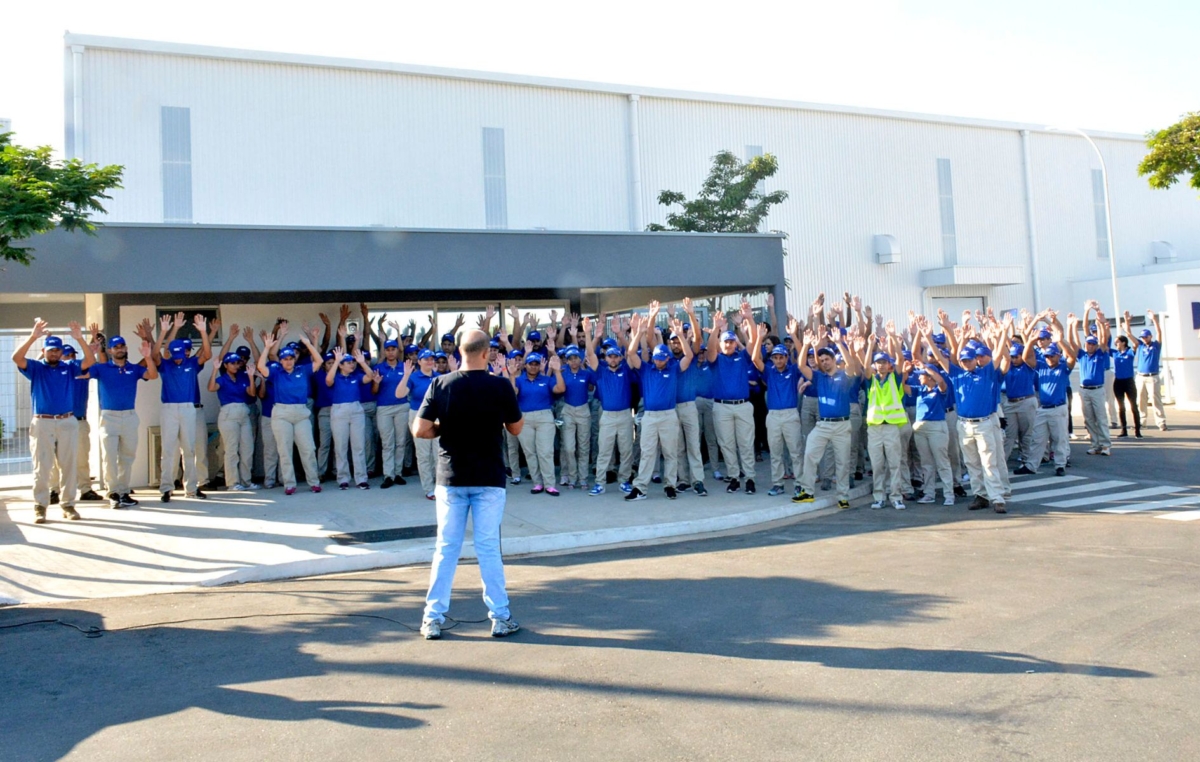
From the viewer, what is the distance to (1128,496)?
36.2 feet

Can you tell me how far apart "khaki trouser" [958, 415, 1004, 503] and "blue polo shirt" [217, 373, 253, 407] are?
9.37 m

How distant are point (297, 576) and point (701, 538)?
13.3 ft

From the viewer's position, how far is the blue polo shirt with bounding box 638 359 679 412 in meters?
11.4

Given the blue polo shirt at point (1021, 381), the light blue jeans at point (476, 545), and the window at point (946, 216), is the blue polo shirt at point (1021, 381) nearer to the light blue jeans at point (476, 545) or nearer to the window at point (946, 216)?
the light blue jeans at point (476, 545)

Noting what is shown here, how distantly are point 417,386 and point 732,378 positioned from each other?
4186 millimetres

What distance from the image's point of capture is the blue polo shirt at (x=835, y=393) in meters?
10.9

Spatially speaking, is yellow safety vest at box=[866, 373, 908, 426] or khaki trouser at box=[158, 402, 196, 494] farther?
khaki trouser at box=[158, 402, 196, 494]

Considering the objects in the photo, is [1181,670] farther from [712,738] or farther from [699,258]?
[699,258]

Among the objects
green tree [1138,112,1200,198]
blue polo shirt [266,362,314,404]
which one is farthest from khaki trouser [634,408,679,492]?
green tree [1138,112,1200,198]

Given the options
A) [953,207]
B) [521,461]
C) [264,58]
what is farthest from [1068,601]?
[953,207]

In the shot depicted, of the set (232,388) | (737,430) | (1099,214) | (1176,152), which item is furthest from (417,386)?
(1099,214)

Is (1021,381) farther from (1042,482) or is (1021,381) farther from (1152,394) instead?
(1152,394)

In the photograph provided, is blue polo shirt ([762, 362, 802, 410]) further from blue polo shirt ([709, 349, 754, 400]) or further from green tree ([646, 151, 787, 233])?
green tree ([646, 151, 787, 233])

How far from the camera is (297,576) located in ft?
27.1
